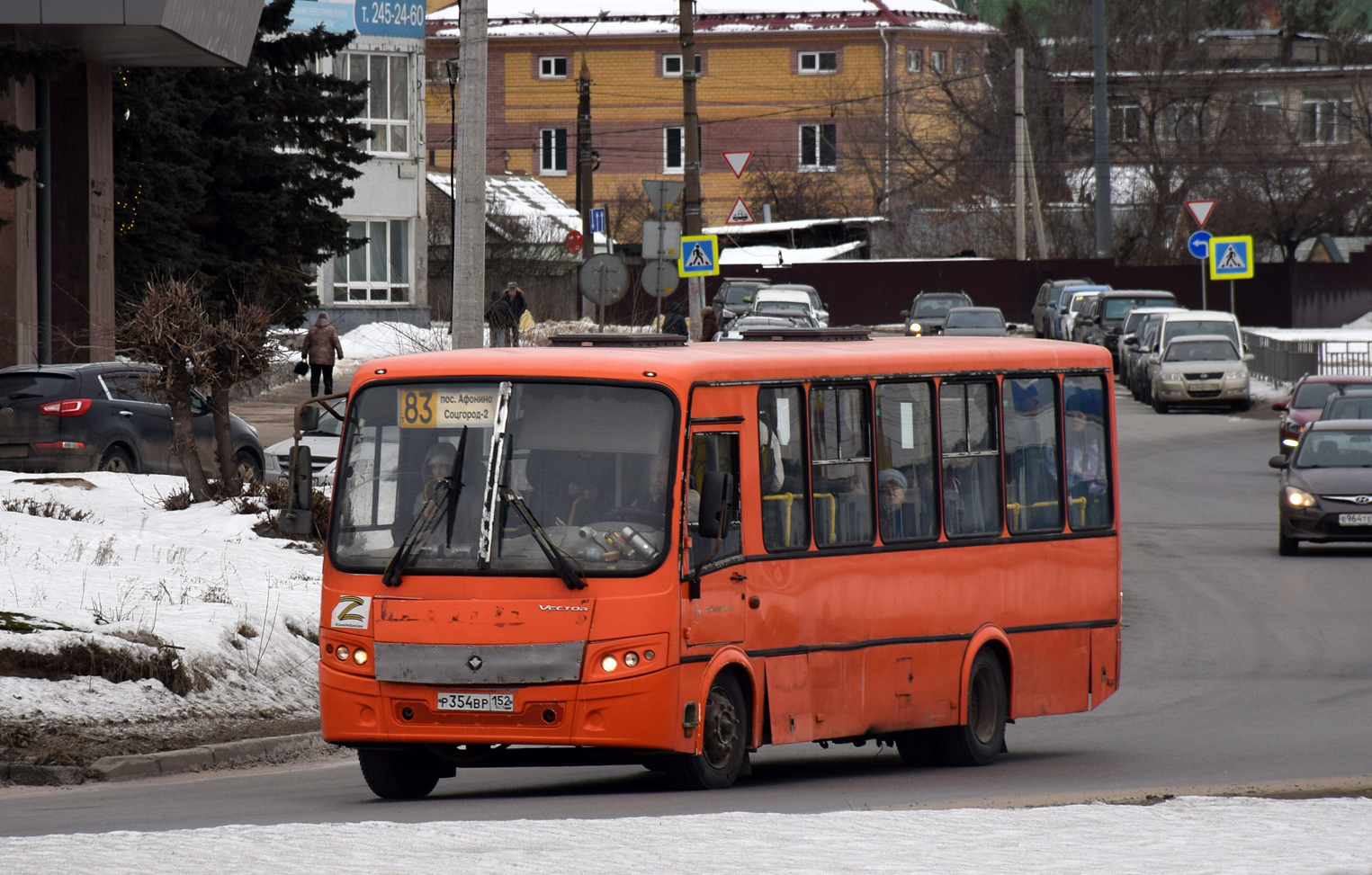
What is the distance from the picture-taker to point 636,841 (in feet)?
25.9

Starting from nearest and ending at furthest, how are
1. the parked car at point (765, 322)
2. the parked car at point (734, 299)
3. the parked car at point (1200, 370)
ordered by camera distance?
the parked car at point (1200, 370), the parked car at point (765, 322), the parked car at point (734, 299)

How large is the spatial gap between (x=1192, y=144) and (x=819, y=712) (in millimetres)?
68832

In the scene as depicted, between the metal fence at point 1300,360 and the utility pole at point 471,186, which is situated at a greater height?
the utility pole at point 471,186

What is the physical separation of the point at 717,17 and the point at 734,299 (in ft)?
130

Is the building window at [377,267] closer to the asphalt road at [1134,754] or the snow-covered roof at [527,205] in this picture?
the snow-covered roof at [527,205]

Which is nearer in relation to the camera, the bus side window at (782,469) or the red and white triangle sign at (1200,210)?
the bus side window at (782,469)

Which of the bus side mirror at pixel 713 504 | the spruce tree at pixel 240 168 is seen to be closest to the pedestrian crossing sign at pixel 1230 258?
the spruce tree at pixel 240 168

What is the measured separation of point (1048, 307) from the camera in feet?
197

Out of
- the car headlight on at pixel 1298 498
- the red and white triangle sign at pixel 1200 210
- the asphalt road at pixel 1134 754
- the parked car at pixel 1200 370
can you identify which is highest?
the red and white triangle sign at pixel 1200 210

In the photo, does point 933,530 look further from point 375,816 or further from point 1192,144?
point 1192,144

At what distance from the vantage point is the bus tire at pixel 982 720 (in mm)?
12391

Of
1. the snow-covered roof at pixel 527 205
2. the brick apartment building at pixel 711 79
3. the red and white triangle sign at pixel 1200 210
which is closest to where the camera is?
the red and white triangle sign at pixel 1200 210

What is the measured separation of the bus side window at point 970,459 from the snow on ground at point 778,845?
3.50m

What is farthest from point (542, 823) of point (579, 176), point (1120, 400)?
point (579, 176)
